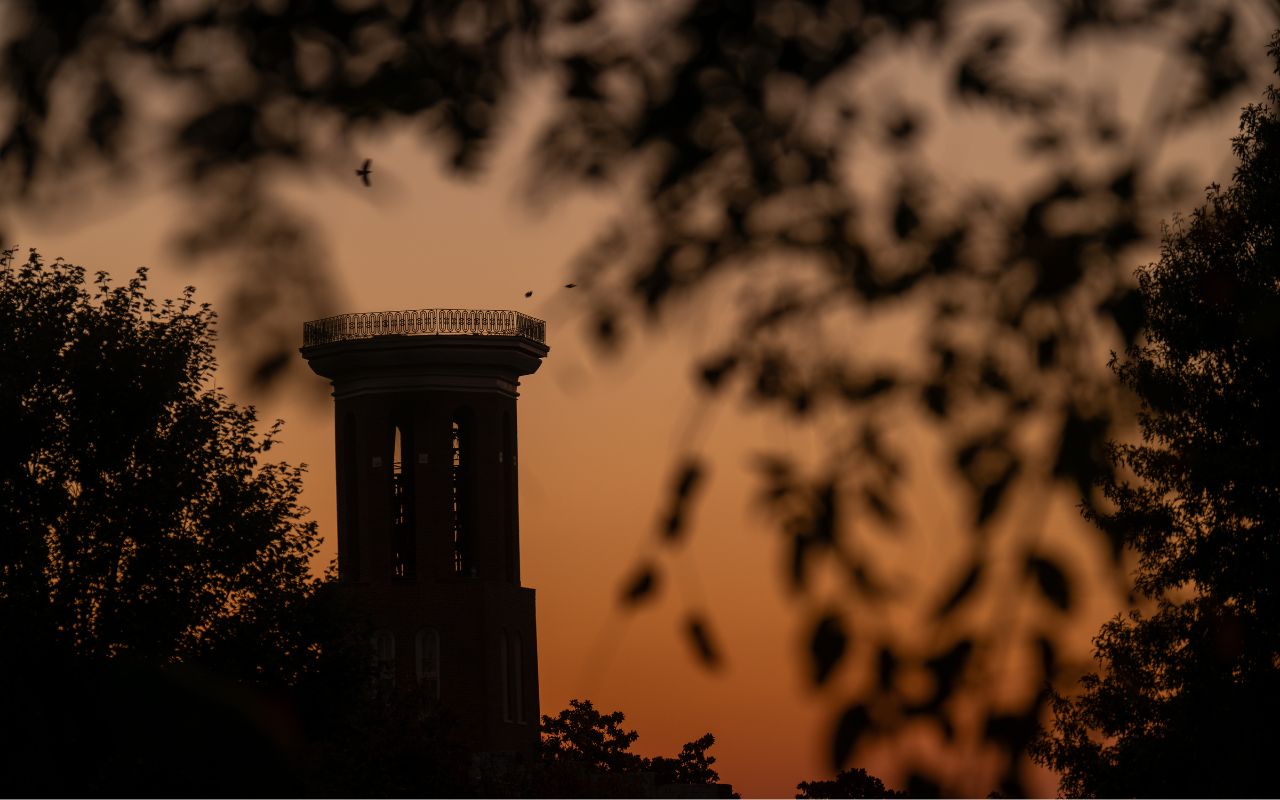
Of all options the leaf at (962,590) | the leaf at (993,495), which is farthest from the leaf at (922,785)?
the leaf at (993,495)

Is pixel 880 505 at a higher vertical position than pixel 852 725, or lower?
higher

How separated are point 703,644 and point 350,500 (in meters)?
87.9

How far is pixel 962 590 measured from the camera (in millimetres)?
5027

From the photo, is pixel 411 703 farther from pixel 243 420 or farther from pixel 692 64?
pixel 692 64

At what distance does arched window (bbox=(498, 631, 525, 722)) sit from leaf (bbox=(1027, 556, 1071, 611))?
86.5 metres

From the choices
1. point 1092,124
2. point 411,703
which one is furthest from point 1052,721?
point 411,703

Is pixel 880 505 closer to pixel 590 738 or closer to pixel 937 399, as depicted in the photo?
pixel 937 399

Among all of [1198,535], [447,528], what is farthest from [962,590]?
[447,528]

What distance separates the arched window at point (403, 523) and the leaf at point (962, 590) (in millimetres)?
86939

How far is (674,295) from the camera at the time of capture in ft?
20.4

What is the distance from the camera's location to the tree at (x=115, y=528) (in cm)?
3306

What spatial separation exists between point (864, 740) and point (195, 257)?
125 inches

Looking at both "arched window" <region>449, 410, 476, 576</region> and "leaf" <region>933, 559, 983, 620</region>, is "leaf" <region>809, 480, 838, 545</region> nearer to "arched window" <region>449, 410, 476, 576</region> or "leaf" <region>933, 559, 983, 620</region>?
"leaf" <region>933, 559, 983, 620</region>

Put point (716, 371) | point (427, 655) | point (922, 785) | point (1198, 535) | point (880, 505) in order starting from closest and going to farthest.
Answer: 1. point (922, 785)
2. point (880, 505)
3. point (716, 371)
4. point (1198, 535)
5. point (427, 655)
